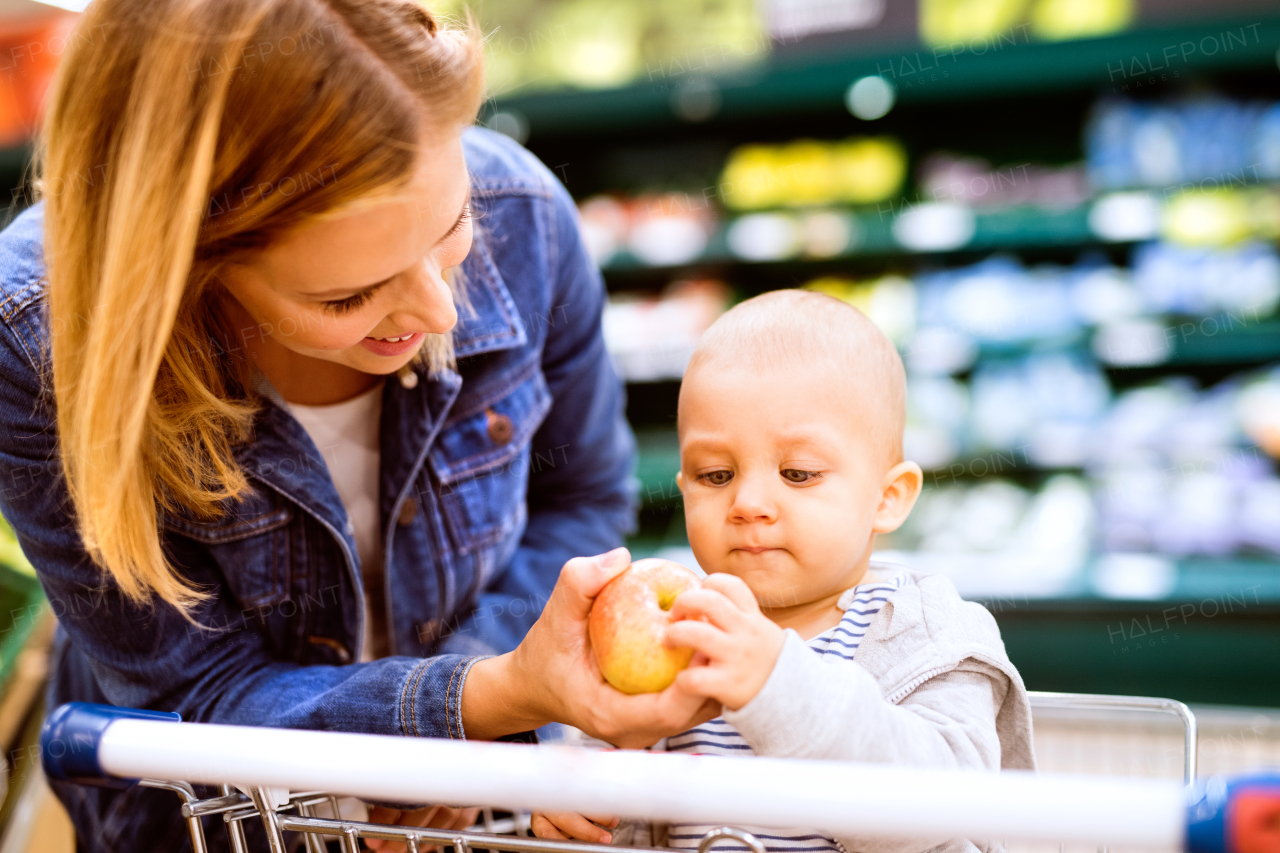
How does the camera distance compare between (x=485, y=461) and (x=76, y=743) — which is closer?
(x=76, y=743)

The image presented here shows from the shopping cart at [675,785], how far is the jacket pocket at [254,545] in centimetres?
34

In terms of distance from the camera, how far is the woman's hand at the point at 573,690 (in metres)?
0.86

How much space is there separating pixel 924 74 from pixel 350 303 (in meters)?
2.92

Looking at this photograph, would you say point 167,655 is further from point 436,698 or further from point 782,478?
point 782,478

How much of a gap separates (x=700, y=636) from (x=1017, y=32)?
3.01 meters

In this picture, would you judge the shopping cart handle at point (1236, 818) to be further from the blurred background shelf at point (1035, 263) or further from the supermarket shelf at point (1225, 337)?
the supermarket shelf at point (1225, 337)

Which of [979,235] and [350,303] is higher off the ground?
[979,235]

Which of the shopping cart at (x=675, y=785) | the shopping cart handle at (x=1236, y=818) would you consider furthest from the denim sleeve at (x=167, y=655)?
the shopping cart handle at (x=1236, y=818)

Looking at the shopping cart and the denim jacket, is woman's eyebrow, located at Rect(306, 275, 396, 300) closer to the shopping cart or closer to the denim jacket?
the denim jacket

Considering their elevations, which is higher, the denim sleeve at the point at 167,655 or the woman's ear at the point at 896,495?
the woman's ear at the point at 896,495

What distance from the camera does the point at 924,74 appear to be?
3436 millimetres

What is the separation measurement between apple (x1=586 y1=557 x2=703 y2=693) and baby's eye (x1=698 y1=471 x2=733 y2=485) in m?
0.22

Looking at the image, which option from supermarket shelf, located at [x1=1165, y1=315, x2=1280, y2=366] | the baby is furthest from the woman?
supermarket shelf, located at [x1=1165, y1=315, x2=1280, y2=366]

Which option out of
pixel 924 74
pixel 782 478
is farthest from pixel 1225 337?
pixel 782 478
